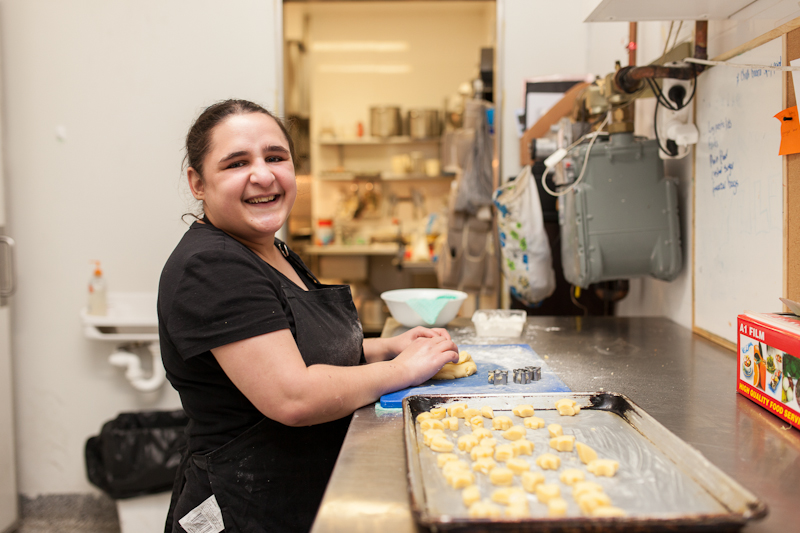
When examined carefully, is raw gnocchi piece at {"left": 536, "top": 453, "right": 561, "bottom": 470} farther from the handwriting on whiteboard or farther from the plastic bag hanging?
the plastic bag hanging

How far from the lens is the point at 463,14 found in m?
5.97

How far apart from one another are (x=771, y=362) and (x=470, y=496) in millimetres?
687

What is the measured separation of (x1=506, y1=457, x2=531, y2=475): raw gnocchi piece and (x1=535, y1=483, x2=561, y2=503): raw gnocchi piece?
0.07 m

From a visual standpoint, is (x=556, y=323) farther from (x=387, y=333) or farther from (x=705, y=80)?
(x=705, y=80)

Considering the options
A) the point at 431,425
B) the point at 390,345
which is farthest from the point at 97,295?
the point at 431,425

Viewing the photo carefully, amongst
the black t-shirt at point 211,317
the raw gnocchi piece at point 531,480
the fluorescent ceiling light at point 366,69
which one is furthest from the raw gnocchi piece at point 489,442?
the fluorescent ceiling light at point 366,69

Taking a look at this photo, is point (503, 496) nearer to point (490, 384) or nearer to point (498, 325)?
point (490, 384)

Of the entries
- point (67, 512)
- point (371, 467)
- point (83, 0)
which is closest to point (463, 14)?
point (83, 0)

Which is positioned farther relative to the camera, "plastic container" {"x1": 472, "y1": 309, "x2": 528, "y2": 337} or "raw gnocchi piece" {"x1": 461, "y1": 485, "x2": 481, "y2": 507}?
"plastic container" {"x1": 472, "y1": 309, "x2": 528, "y2": 337}

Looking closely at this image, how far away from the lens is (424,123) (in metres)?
5.64

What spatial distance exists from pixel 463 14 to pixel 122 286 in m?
4.55

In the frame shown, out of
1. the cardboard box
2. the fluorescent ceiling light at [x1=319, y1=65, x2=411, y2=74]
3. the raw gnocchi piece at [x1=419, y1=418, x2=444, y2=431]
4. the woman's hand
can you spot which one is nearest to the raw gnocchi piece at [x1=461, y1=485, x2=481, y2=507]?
the raw gnocchi piece at [x1=419, y1=418, x2=444, y2=431]

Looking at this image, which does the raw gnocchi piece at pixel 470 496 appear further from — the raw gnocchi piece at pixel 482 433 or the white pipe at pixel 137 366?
the white pipe at pixel 137 366

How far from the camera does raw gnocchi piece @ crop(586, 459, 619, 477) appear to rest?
32.3 inches
